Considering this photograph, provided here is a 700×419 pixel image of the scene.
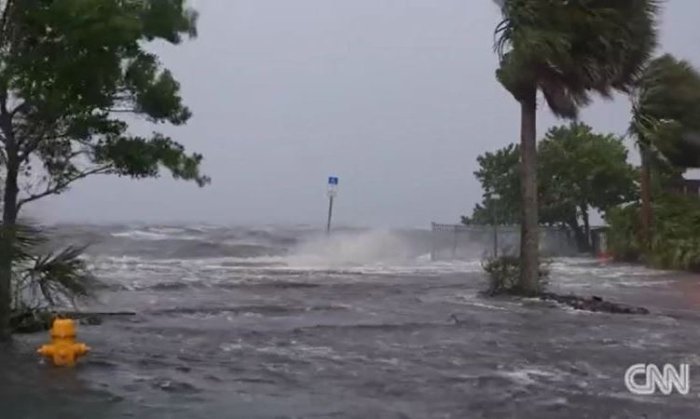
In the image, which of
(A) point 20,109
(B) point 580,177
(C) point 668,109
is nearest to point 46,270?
(A) point 20,109

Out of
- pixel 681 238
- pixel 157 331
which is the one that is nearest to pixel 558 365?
pixel 157 331

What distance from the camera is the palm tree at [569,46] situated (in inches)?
674

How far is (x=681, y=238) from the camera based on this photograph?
96.1 feet

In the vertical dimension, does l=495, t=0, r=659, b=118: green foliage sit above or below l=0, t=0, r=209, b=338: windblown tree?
above

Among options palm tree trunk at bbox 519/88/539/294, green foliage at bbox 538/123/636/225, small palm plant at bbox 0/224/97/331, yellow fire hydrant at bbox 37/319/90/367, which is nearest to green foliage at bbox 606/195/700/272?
green foliage at bbox 538/123/636/225

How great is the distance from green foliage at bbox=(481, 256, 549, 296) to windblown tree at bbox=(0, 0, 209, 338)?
304 inches

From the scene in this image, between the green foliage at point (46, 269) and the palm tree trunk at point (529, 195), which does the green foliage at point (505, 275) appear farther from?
the green foliage at point (46, 269)

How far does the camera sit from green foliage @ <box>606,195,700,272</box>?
94.3ft

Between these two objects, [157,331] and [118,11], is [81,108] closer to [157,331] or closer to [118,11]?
[118,11]

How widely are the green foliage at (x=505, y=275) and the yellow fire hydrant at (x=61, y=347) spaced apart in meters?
9.96

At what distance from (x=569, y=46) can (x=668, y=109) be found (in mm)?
12325

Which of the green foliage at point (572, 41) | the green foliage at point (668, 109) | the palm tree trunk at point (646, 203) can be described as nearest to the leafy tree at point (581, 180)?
the palm tree trunk at point (646, 203)

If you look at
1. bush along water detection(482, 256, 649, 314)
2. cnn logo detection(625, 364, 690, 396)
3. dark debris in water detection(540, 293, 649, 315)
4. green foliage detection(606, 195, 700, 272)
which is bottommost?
cnn logo detection(625, 364, 690, 396)

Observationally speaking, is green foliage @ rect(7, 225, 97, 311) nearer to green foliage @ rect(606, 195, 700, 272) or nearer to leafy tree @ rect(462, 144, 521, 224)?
green foliage @ rect(606, 195, 700, 272)
